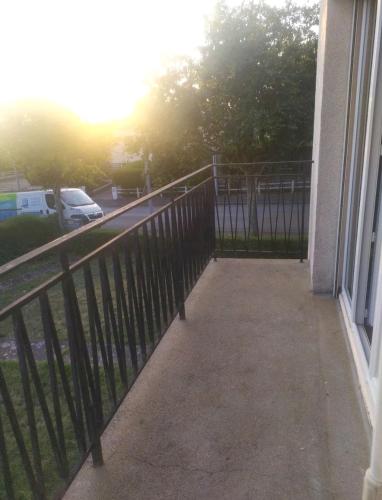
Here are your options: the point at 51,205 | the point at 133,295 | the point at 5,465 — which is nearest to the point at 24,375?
the point at 5,465

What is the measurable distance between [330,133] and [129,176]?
20.8 m

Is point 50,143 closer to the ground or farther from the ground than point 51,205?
farther from the ground

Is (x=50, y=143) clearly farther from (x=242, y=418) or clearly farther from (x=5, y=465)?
(x=5, y=465)

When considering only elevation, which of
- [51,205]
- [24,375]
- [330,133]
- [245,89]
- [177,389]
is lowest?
[51,205]

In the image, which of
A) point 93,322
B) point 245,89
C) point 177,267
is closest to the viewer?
Result: point 93,322

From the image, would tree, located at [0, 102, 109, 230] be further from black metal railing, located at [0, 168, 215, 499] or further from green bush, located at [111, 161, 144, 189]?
black metal railing, located at [0, 168, 215, 499]

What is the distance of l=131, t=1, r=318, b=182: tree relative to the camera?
31.6 feet

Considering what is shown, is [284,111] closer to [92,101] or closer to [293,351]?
[92,101]

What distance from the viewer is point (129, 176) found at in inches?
914

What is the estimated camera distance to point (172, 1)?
901cm

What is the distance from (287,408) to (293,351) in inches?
22.9

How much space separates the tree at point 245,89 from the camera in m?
9.62

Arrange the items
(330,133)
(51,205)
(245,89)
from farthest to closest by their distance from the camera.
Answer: (51,205), (245,89), (330,133)

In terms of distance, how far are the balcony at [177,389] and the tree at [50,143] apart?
36.5 ft
